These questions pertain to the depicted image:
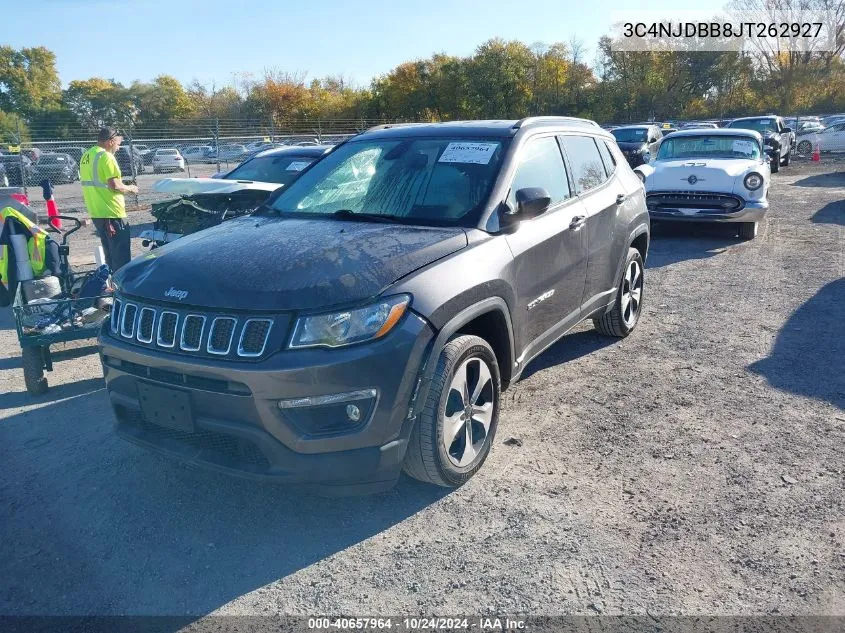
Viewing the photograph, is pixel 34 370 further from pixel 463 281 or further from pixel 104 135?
pixel 104 135

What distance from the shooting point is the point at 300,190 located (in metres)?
4.77

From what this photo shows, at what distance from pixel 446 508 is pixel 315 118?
45595 millimetres

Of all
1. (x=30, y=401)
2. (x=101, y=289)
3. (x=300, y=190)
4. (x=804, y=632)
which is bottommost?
(x=804, y=632)

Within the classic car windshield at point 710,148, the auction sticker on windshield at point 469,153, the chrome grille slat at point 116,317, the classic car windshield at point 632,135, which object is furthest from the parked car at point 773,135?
the chrome grille slat at point 116,317

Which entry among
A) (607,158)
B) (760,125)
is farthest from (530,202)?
(760,125)

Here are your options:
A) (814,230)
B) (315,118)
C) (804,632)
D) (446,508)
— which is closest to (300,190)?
(446,508)

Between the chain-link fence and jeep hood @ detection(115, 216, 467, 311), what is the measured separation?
12.6 meters

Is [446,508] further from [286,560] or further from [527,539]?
[286,560]

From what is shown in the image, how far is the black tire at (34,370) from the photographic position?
5.07 m

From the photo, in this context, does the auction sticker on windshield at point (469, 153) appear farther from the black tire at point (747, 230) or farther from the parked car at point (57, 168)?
the parked car at point (57, 168)

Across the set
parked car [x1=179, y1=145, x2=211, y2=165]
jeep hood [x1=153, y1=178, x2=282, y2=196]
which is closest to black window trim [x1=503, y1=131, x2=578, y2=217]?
jeep hood [x1=153, y1=178, x2=282, y2=196]

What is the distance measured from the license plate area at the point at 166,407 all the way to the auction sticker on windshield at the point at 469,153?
7.13ft

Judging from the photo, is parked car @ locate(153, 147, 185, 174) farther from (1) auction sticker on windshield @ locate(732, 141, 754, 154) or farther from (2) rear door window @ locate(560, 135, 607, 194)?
(2) rear door window @ locate(560, 135, 607, 194)

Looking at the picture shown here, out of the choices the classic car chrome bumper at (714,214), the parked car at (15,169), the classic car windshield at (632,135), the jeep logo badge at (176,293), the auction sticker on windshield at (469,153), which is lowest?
the classic car chrome bumper at (714,214)
